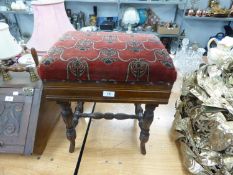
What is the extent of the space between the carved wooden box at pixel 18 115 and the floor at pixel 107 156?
0.09 metres

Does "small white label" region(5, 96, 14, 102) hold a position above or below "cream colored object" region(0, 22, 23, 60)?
below

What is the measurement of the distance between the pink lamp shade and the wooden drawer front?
246mm

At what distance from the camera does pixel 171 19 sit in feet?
7.38

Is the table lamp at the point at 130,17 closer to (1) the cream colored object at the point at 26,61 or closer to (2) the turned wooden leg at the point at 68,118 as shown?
(1) the cream colored object at the point at 26,61

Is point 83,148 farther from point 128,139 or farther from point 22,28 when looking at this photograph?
point 22,28

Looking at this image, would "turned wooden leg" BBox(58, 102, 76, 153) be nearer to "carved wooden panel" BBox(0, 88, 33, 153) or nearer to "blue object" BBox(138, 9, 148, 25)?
"carved wooden panel" BBox(0, 88, 33, 153)

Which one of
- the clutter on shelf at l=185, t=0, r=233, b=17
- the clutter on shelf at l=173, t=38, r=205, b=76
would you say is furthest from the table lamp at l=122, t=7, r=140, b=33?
the clutter on shelf at l=173, t=38, r=205, b=76

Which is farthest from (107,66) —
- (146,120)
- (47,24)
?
(47,24)

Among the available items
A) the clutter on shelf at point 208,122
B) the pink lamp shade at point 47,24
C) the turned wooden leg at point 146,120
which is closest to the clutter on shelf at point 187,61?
the clutter on shelf at point 208,122

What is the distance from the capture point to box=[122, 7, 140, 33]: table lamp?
1.97 m

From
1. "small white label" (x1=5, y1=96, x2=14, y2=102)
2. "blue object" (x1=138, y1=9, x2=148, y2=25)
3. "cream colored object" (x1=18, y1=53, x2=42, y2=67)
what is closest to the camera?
"small white label" (x1=5, y1=96, x2=14, y2=102)

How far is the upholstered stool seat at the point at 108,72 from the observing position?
0.56 m

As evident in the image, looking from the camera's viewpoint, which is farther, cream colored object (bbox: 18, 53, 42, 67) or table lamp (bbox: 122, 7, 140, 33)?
table lamp (bbox: 122, 7, 140, 33)

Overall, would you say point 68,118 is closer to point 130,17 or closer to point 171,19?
point 130,17
